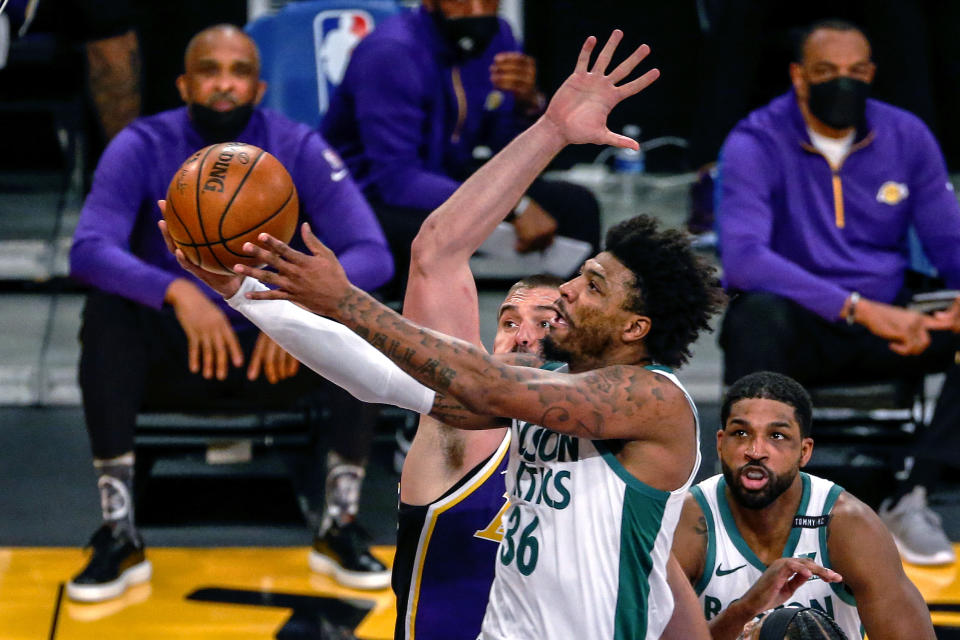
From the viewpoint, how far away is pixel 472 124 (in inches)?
213

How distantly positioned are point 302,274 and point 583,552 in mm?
730

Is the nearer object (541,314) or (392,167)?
(541,314)

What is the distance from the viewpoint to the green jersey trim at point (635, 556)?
2.59m

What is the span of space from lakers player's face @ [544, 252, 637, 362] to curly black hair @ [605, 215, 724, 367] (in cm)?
2

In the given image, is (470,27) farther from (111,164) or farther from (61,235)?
(61,235)

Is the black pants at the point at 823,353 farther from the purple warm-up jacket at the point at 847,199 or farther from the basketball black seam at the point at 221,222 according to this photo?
the basketball black seam at the point at 221,222

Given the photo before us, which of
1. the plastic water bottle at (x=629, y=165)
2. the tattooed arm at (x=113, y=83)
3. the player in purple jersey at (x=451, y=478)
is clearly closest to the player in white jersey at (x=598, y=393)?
the player in purple jersey at (x=451, y=478)

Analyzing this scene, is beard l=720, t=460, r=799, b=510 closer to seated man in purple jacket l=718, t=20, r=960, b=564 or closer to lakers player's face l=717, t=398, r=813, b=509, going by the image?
lakers player's face l=717, t=398, r=813, b=509

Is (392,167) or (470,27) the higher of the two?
(470,27)

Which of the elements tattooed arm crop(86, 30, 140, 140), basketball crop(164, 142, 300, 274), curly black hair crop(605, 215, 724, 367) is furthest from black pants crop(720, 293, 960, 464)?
tattooed arm crop(86, 30, 140, 140)

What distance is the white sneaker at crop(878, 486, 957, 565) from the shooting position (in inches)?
177

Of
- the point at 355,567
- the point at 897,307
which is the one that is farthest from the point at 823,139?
the point at 355,567

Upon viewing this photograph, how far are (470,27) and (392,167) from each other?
609mm

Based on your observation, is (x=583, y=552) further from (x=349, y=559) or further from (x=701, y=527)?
(x=349, y=559)
